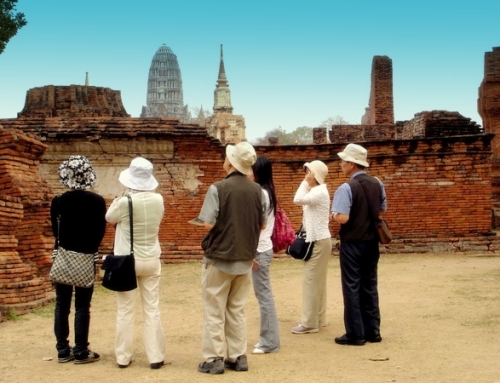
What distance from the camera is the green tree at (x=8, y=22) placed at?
62.9ft

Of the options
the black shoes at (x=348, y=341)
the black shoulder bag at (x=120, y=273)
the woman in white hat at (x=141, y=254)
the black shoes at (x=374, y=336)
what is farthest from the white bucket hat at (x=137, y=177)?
the black shoes at (x=374, y=336)

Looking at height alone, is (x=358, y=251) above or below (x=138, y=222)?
below

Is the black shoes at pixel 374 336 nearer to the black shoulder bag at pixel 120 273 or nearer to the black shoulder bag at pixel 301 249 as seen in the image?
the black shoulder bag at pixel 301 249

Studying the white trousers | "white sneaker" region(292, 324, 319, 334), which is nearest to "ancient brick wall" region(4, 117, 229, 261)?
"white sneaker" region(292, 324, 319, 334)

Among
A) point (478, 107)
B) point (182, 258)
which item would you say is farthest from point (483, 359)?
point (478, 107)

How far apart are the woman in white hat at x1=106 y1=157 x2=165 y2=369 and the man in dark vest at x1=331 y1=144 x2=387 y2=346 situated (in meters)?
1.61

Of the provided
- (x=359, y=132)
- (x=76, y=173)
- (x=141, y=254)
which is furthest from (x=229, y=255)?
(x=359, y=132)

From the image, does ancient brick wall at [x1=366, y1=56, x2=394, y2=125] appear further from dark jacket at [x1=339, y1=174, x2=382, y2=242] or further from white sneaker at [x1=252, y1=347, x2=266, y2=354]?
white sneaker at [x1=252, y1=347, x2=266, y2=354]

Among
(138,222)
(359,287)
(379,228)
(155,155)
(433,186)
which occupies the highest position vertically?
(155,155)

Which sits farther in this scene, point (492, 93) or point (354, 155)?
point (492, 93)

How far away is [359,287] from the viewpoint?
648 cm

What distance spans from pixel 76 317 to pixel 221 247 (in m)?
1.28

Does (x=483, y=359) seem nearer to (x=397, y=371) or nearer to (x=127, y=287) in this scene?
(x=397, y=371)

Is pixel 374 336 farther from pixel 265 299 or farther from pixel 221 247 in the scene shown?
pixel 221 247
